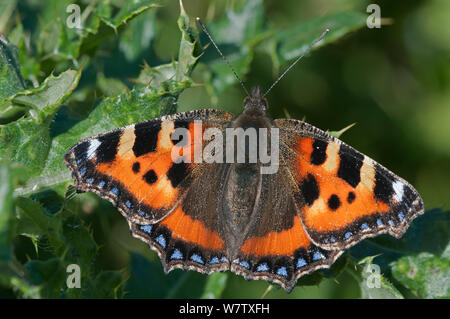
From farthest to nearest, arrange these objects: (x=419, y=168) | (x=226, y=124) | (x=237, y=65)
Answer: (x=419, y=168) → (x=237, y=65) → (x=226, y=124)

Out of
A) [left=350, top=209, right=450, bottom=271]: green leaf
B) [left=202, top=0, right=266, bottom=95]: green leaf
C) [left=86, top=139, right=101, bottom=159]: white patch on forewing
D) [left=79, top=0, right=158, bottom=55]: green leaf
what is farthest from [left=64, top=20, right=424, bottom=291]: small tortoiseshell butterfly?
[left=202, top=0, right=266, bottom=95]: green leaf

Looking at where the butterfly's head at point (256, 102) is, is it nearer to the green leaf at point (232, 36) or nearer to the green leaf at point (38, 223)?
the green leaf at point (232, 36)

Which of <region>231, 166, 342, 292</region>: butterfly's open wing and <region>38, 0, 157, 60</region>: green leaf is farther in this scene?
<region>38, 0, 157, 60</region>: green leaf

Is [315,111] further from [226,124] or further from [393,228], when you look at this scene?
[393,228]

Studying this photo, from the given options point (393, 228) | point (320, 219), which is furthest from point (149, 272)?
point (393, 228)

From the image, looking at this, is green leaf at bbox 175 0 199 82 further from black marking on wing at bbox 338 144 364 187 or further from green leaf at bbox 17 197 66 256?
green leaf at bbox 17 197 66 256

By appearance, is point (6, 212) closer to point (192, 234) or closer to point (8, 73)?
point (192, 234)

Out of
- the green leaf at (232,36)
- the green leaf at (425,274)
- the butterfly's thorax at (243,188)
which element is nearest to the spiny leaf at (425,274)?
the green leaf at (425,274)
